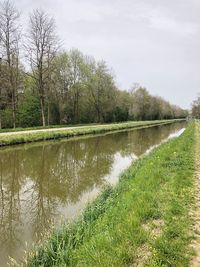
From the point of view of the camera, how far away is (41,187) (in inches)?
367

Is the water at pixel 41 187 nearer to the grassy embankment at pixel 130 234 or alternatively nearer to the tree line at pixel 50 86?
the grassy embankment at pixel 130 234

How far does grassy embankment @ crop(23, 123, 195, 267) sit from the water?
0.73 m

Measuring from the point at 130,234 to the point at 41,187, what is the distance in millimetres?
5452

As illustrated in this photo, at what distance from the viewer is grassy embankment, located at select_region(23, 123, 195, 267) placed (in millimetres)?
3842

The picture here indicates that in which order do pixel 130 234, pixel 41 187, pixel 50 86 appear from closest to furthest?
pixel 130 234, pixel 41 187, pixel 50 86

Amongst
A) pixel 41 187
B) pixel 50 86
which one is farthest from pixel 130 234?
pixel 50 86

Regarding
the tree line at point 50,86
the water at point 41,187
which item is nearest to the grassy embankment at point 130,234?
the water at point 41,187

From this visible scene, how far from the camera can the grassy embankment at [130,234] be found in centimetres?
384

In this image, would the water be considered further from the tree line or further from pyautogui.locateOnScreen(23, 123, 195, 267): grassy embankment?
the tree line

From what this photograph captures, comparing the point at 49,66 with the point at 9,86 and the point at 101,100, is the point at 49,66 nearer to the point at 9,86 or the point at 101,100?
the point at 9,86

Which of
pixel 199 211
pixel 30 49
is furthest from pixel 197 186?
pixel 30 49

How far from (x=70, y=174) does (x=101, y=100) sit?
Result: 140 feet

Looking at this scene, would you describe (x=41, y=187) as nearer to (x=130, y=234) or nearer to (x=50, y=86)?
(x=130, y=234)

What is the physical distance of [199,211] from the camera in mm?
5395
